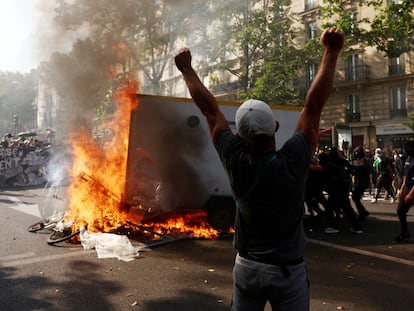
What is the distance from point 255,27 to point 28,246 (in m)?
18.5

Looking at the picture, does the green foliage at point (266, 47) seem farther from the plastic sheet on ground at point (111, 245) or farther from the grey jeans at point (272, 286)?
the grey jeans at point (272, 286)

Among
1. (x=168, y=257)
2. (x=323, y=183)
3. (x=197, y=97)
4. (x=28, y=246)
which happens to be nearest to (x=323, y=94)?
(x=197, y=97)

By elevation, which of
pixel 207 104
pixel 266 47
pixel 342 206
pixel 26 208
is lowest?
pixel 26 208

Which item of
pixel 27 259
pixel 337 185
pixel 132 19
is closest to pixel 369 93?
pixel 132 19

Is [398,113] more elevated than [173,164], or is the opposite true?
[398,113]

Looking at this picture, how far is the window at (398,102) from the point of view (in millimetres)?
23438

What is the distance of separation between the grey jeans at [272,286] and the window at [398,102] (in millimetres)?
24820

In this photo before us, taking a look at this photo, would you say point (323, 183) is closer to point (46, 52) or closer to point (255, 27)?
point (46, 52)

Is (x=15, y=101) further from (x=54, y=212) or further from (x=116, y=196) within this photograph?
(x=116, y=196)

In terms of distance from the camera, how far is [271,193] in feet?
5.39

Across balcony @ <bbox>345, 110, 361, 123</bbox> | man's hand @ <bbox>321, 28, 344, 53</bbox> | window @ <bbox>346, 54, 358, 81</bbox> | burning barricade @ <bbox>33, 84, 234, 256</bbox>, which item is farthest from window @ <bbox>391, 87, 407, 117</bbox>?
man's hand @ <bbox>321, 28, 344, 53</bbox>

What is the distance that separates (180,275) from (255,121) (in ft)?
11.3

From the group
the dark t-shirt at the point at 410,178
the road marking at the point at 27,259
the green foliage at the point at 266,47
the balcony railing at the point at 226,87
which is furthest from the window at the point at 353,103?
the road marking at the point at 27,259

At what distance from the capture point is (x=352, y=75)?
83.7 ft
